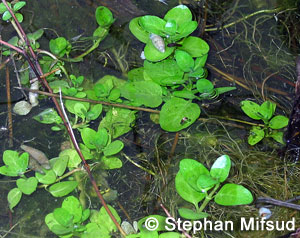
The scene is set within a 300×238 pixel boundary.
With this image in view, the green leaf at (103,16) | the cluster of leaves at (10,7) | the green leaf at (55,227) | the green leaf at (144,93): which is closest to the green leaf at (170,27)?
the green leaf at (144,93)

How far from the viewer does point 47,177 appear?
1.80 meters

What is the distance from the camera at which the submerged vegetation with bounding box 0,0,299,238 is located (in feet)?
5.67

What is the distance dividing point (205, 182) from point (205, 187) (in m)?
0.02

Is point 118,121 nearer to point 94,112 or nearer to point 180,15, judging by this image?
point 94,112

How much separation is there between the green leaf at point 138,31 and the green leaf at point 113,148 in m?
0.51

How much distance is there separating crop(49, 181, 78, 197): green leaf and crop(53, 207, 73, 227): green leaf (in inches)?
3.5

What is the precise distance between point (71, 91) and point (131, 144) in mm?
380

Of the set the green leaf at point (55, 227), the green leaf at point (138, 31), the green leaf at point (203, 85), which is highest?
the green leaf at point (138, 31)

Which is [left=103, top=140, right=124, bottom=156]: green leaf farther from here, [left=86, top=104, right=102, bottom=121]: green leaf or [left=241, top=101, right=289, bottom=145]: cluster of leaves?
[left=241, top=101, right=289, bottom=145]: cluster of leaves

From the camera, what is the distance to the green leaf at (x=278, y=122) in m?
1.87

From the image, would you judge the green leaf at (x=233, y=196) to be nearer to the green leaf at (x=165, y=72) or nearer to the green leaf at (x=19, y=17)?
the green leaf at (x=165, y=72)

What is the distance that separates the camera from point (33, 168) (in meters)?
1.83

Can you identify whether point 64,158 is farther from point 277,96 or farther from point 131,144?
point 277,96

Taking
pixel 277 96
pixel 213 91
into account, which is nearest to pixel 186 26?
pixel 213 91
